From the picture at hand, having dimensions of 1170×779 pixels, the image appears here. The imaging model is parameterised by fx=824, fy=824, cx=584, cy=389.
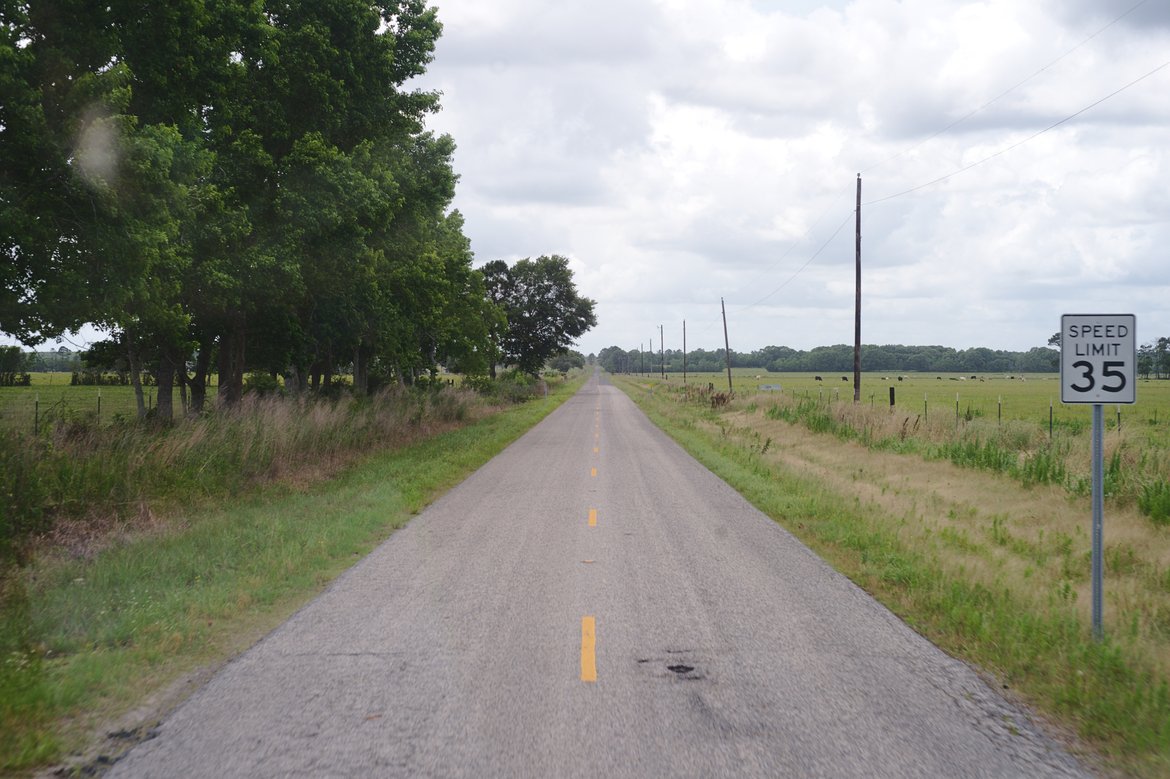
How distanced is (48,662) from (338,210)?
13592mm

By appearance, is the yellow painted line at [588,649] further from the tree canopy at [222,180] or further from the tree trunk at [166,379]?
the tree trunk at [166,379]

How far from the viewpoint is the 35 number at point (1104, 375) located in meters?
6.84

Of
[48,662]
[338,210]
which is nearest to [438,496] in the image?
[338,210]

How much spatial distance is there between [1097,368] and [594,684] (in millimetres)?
4908

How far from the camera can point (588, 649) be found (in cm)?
651

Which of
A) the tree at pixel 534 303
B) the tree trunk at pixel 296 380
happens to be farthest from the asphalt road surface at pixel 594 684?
the tree at pixel 534 303

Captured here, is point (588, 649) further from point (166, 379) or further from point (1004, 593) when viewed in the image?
point (166, 379)

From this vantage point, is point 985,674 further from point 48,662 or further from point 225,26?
point 225,26

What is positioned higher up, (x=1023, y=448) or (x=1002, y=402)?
(x=1023, y=448)

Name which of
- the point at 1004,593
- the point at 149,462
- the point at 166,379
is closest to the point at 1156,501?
the point at 1004,593

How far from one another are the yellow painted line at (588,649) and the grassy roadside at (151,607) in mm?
2745

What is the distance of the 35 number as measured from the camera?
684 centimetres

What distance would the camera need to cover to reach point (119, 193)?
Answer: 11117 mm

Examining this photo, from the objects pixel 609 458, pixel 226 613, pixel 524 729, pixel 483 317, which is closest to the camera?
pixel 524 729
